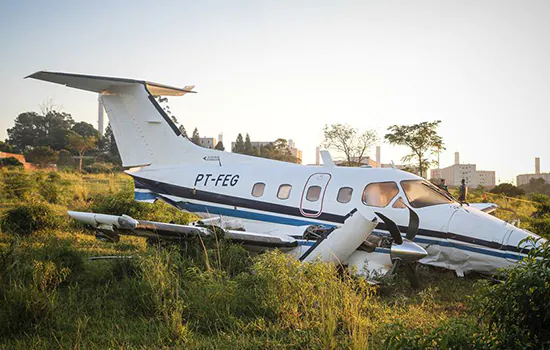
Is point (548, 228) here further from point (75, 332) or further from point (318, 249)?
point (75, 332)

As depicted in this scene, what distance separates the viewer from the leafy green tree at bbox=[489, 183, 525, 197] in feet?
117

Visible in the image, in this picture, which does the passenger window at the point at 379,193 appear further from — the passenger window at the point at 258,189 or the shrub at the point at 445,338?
the shrub at the point at 445,338

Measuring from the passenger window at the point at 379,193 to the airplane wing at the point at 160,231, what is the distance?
179 centimetres

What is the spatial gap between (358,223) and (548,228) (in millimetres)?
10415

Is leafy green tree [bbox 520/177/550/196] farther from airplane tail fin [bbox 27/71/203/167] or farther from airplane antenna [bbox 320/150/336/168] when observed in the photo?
airplane tail fin [bbox 27/71/203/167]

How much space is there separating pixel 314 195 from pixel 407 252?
2.77 m

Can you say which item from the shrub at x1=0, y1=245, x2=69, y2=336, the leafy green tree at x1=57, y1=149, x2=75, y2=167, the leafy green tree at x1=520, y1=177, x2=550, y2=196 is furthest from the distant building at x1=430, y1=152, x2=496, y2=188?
the shrub at x1=0, y1=245, x2=69, y2=336

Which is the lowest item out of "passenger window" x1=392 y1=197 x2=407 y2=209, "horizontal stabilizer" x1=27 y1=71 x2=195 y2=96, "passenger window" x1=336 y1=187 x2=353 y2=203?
"passenger window" x1=392 y1=197 x2=407 y2=209

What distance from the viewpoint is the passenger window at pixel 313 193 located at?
29.3 feet

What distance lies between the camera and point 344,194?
8656mm

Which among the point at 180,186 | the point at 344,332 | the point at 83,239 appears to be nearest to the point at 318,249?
the point at 344,332

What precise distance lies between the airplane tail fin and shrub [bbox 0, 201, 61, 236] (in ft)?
9.56

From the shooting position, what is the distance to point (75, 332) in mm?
4820

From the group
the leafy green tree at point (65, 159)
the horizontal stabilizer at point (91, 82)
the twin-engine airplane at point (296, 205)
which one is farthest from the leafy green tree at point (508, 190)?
the leafy green tree at point (65, 159)
